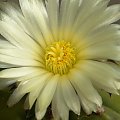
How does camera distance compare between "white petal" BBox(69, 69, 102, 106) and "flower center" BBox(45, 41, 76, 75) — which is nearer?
"white petal" BBox(69, 69, 102, 106)

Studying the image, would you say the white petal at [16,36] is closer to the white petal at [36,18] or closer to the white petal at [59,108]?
the white petal at [36,18]

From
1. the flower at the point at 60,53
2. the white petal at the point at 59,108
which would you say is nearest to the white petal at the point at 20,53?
the flower at the point at 60,53

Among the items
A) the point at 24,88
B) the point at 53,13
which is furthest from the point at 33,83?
the point at 53,13

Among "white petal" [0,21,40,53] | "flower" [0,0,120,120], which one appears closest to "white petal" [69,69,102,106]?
"flower" [0,0,120,120]

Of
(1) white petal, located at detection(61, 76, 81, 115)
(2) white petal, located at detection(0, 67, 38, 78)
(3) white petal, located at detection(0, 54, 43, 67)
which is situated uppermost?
(3) white petal, located at detection(0, 54, 43, 67)

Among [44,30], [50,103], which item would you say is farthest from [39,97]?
[44,30]

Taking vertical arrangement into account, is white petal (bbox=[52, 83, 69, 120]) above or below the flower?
below

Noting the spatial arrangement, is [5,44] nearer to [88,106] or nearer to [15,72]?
[15,72]

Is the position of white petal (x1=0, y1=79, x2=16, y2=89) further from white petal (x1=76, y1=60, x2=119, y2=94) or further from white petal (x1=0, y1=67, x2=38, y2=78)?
white petal (x1=76, y1=60, x2=119, y2=94)

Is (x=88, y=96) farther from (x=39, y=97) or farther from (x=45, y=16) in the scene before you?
(x=45, y=16)
